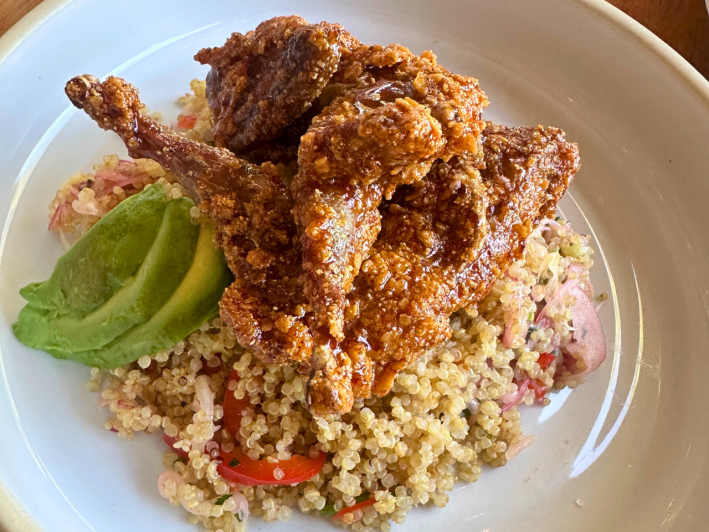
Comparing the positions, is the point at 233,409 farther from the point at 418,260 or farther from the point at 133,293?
the point at 418,260

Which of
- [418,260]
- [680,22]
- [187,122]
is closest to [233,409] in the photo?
[418,260]

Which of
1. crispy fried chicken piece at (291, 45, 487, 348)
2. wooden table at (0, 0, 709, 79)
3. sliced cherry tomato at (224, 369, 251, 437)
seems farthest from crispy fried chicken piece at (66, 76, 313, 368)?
wooden table at (0, 0, 709, 79)

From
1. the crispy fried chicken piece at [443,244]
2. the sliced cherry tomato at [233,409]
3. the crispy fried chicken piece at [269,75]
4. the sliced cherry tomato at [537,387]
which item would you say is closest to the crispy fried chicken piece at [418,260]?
the crispy fried chicken piece at [443,244]

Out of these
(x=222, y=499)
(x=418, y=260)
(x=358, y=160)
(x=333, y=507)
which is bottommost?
(x=222, y=499)

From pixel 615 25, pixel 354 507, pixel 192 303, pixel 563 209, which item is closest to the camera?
pixel 192 303

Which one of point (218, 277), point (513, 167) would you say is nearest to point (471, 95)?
point (513, 167)

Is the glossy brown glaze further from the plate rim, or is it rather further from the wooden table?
the wooden table
